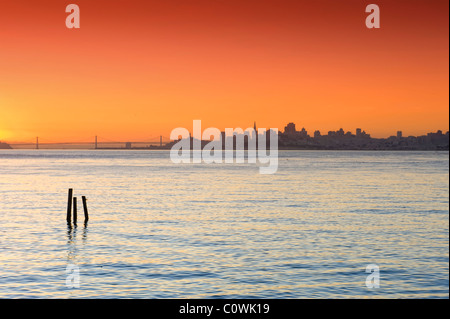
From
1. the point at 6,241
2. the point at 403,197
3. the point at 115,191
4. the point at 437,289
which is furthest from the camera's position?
the point at 115,191

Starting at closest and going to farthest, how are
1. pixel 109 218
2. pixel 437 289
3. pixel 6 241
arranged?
pixel 437 289
pixel 6 241
pixel 109 218

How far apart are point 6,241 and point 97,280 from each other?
12.1 meters

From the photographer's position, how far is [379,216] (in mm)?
47375

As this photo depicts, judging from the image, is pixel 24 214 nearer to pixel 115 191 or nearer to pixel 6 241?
pixel 6 241

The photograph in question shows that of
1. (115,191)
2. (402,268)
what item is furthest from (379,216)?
(115,191)

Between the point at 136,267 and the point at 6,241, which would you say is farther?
the point at 6,241

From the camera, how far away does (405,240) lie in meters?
34.7

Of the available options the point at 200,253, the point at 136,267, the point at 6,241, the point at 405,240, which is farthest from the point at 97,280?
the point at 405,240
